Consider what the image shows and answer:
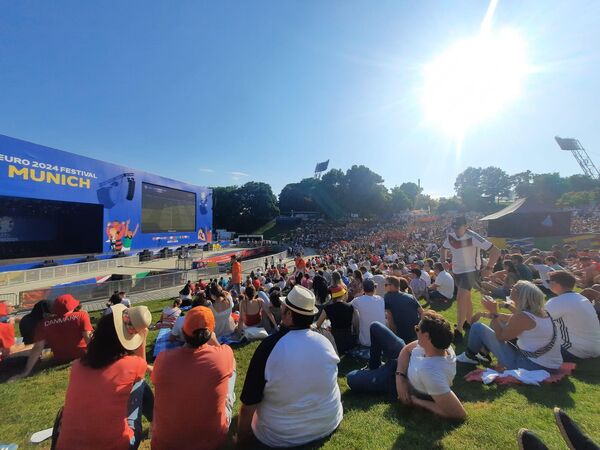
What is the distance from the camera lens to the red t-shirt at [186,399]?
2.16m

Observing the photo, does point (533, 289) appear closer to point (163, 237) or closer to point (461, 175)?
point (163, 237)

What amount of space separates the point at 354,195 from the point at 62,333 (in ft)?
212

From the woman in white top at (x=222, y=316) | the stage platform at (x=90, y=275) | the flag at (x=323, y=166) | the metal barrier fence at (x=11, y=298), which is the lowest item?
the stage platform at (x=90, y=275)

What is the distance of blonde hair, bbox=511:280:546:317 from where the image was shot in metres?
3.33

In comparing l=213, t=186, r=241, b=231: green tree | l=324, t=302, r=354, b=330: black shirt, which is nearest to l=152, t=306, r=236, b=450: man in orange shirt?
l=324, t=302, r=354, b=330: black shirt

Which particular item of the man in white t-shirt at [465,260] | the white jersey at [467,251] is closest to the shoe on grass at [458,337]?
the man in white t-shirt at [465,260]

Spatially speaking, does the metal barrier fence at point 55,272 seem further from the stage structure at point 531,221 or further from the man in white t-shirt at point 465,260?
the stage structure at point 531,221

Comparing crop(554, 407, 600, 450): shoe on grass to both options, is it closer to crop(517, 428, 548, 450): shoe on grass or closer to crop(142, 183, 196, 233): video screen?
crop(517, 428, 548, 450): shoe on grass

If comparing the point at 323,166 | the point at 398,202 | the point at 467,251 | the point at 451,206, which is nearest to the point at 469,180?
the point at 451,206

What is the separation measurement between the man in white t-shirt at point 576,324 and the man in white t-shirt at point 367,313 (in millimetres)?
2145

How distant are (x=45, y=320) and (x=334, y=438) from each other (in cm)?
480

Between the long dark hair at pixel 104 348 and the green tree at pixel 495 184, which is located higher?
the green tree at pixel 495 184

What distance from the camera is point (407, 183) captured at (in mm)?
Answer: 91625

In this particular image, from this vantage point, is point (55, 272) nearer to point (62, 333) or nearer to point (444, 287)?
point (62, 333)
